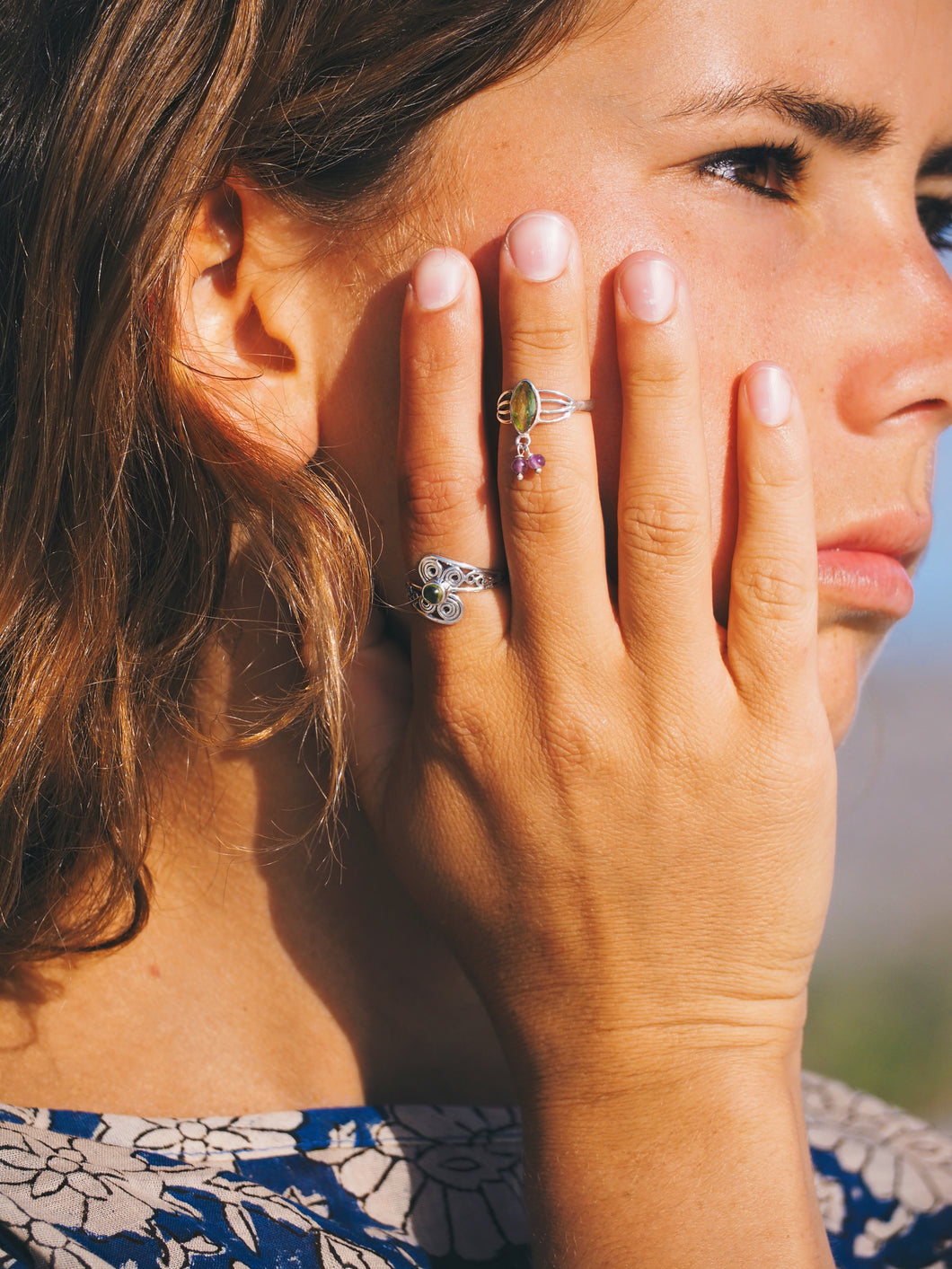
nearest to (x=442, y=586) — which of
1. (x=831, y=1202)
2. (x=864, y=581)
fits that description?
(x=864, y=581)

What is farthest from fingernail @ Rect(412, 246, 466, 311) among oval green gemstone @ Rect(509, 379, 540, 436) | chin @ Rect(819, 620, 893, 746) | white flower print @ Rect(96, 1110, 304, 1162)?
white flower print @ Rect(96, 1110, 304, 1162)

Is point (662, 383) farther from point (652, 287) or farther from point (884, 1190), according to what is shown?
point (884, 1190)

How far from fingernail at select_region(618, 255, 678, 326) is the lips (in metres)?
0.45

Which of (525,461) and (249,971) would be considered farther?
(249,971)

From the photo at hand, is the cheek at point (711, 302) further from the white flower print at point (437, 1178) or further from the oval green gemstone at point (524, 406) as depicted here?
the white flower print at point (437, 1178)

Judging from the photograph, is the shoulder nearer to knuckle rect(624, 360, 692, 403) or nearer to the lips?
the lips

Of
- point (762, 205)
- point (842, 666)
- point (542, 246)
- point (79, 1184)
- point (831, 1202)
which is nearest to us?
point (79, 1184)

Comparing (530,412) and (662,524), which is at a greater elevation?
(530,412)

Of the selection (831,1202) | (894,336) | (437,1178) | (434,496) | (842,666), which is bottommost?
(831,1202)

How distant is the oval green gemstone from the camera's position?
1410mm

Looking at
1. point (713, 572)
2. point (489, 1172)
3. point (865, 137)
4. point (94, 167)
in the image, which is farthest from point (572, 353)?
point (489, 1172)

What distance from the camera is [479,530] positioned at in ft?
4.88

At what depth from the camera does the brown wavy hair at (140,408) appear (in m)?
1.47

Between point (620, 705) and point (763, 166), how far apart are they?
2.54 feet
